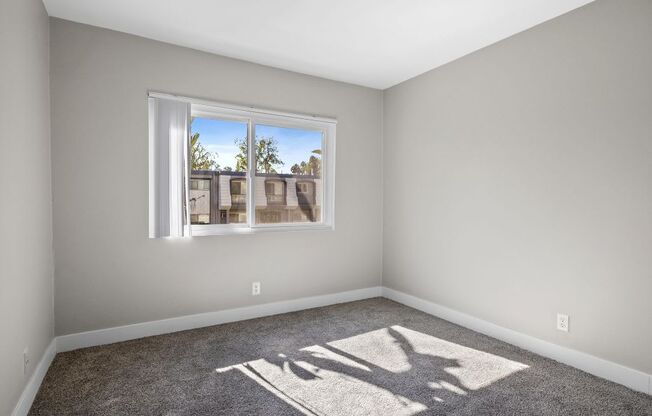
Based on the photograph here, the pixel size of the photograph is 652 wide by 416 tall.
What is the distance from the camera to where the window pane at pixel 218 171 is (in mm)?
3346

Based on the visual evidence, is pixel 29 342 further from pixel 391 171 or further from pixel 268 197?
pixel 391 171

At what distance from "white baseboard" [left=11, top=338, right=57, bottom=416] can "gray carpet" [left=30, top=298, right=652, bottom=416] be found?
4 cm

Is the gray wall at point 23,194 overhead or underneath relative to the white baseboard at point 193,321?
overhead

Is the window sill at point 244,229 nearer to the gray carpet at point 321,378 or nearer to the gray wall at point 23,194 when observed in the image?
the gray carpet at point 321,378

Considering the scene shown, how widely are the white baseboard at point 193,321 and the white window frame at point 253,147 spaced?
0.77 meters

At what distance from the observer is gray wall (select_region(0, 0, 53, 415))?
1.73m

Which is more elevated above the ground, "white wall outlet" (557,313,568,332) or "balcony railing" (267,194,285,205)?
"balcony railing" (267,194,285,205)

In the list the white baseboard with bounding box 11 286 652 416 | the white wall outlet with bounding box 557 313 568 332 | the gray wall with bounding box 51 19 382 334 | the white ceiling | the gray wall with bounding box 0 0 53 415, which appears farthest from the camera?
the gray wall with bounding box 51 19 382 334

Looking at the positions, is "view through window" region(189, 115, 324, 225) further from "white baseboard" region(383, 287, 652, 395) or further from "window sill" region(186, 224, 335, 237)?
"white baseboard" region(383, 287, 652, 395)

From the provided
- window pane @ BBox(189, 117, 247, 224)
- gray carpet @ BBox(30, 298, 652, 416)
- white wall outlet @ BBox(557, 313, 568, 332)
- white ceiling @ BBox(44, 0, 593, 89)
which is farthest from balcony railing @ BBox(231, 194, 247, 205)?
white wall outlet @ BBox(557, 313, 568, 332)

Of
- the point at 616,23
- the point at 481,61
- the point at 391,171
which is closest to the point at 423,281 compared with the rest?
the point at 391,171

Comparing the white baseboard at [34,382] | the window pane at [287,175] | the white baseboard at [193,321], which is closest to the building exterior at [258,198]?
the window pane at [287,175]

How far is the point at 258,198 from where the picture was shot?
3695 millimetres

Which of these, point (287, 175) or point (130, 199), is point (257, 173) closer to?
point (287, 175)
